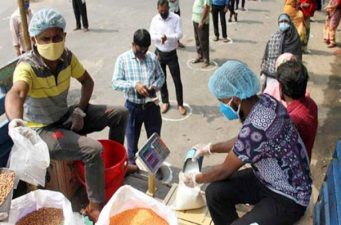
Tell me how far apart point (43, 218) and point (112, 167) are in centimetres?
86

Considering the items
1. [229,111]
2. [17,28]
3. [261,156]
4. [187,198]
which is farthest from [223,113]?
[17,28]

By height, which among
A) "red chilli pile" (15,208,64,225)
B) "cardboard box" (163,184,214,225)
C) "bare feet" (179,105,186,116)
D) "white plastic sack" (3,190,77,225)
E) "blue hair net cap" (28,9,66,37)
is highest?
"blue hair net cap" (28,9,66,37)

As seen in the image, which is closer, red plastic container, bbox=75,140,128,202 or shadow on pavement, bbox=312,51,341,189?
red plastic container, bbox=75,140,128,202

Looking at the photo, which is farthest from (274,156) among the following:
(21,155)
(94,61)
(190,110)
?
(94,61)

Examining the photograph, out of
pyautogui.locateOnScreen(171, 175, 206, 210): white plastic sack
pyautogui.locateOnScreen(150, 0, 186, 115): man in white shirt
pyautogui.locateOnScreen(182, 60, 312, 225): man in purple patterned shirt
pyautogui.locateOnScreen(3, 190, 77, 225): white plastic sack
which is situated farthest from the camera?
pyautogui.locateOnScreen(150, 0, 186, 115): man in white shirt

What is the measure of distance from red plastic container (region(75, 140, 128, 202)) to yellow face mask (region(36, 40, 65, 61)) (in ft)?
3.26

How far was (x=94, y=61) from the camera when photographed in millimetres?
8062

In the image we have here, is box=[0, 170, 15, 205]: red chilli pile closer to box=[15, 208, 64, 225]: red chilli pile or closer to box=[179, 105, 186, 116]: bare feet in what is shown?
box=[15, 208, 64, 225]: red chilli pile

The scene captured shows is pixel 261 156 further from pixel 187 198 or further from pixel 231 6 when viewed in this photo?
pixel 231 6

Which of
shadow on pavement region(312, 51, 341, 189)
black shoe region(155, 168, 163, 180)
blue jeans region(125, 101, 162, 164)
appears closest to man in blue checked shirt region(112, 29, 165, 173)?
blue jeans region(125, 101, 162, 164)

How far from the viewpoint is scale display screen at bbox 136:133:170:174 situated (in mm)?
3408

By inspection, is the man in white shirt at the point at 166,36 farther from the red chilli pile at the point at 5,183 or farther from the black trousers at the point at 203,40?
the red chilli pile at the point at 5,183

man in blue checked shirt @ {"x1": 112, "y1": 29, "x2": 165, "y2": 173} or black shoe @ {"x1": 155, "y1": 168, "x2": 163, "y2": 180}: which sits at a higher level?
man in blue checked shirt @ {"x1": 112, "y1": 29, "x2": 165, "y2": 173}

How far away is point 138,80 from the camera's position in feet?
13.6
